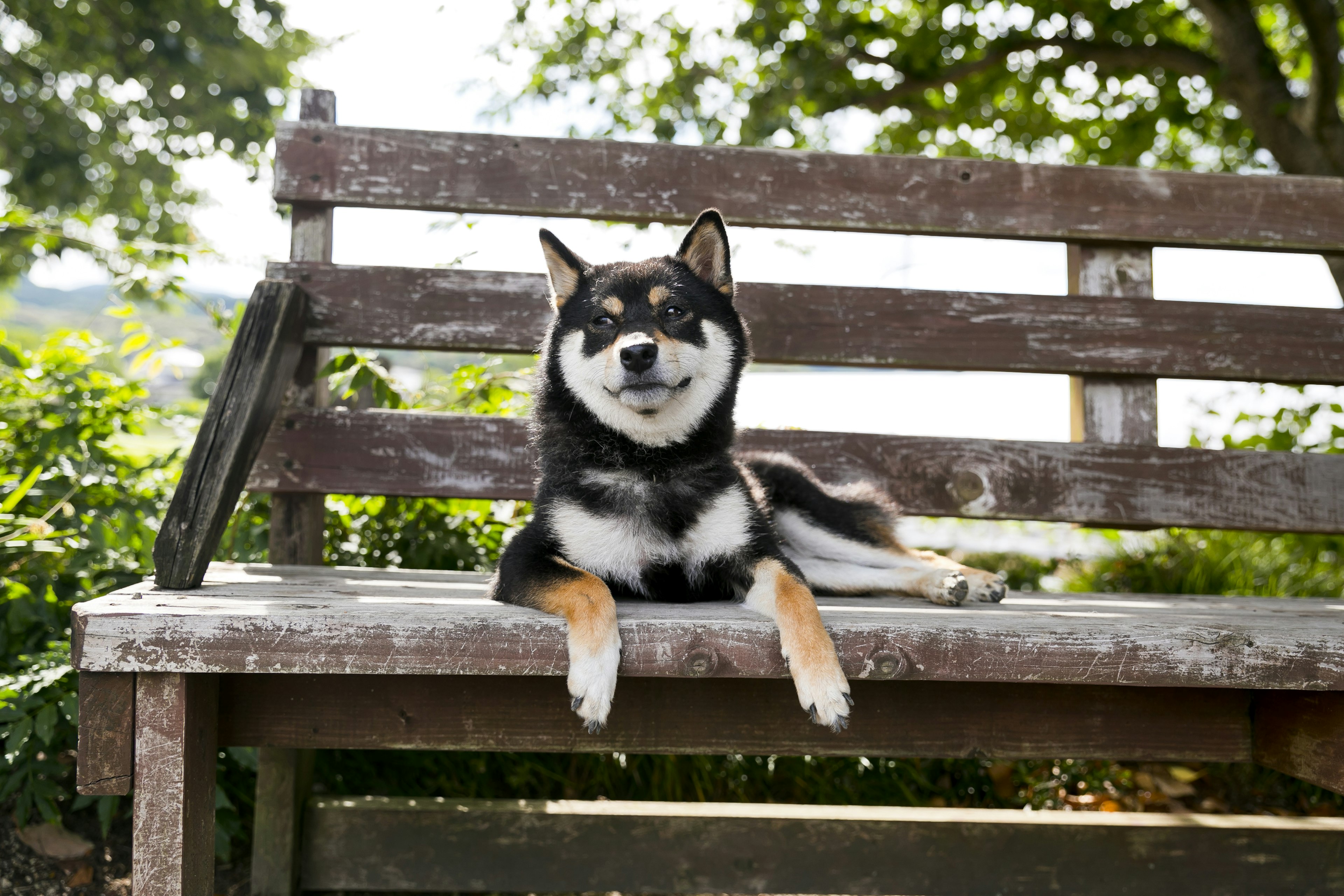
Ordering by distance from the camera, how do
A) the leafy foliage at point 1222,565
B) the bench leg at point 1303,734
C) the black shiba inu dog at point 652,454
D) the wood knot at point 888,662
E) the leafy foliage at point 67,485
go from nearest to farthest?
the wood knot at point 888,662 < the bench leg at point 1303,734 < the black shiba inu dog at point 652,454 < the leafy foliage at point 67,485 < the leafy foliage at point 1222,565

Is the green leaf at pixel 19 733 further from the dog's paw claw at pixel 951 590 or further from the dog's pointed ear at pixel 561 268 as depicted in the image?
the dog's paw claw at pixel 951 590

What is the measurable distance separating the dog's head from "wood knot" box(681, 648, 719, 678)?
0.66 metres

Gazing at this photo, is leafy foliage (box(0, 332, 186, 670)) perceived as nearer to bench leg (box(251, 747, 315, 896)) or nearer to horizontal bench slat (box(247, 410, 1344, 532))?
bench leg (box(251, 747, 315, 896))

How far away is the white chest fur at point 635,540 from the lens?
1.99 m

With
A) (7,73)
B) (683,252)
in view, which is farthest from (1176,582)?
(7,73)

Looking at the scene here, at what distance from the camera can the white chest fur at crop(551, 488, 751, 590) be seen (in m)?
1.99

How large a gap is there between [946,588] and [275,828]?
194 cm

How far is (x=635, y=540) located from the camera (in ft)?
6.59

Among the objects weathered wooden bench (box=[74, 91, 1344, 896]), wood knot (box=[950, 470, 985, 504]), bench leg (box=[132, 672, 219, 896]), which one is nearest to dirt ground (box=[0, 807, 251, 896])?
weathered wooden bench (box=[74, 91, 1344, 896])

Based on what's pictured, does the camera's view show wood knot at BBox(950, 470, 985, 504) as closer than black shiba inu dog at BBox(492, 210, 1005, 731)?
No

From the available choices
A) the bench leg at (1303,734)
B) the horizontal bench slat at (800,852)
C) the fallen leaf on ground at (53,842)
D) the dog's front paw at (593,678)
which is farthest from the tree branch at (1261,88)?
the fallen leaf on ground at (53,842)

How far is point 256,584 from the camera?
1994 mm

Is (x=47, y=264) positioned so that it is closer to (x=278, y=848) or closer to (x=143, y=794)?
(x=278, y=848)

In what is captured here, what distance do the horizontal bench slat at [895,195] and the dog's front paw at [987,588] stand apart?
1.33 meters
